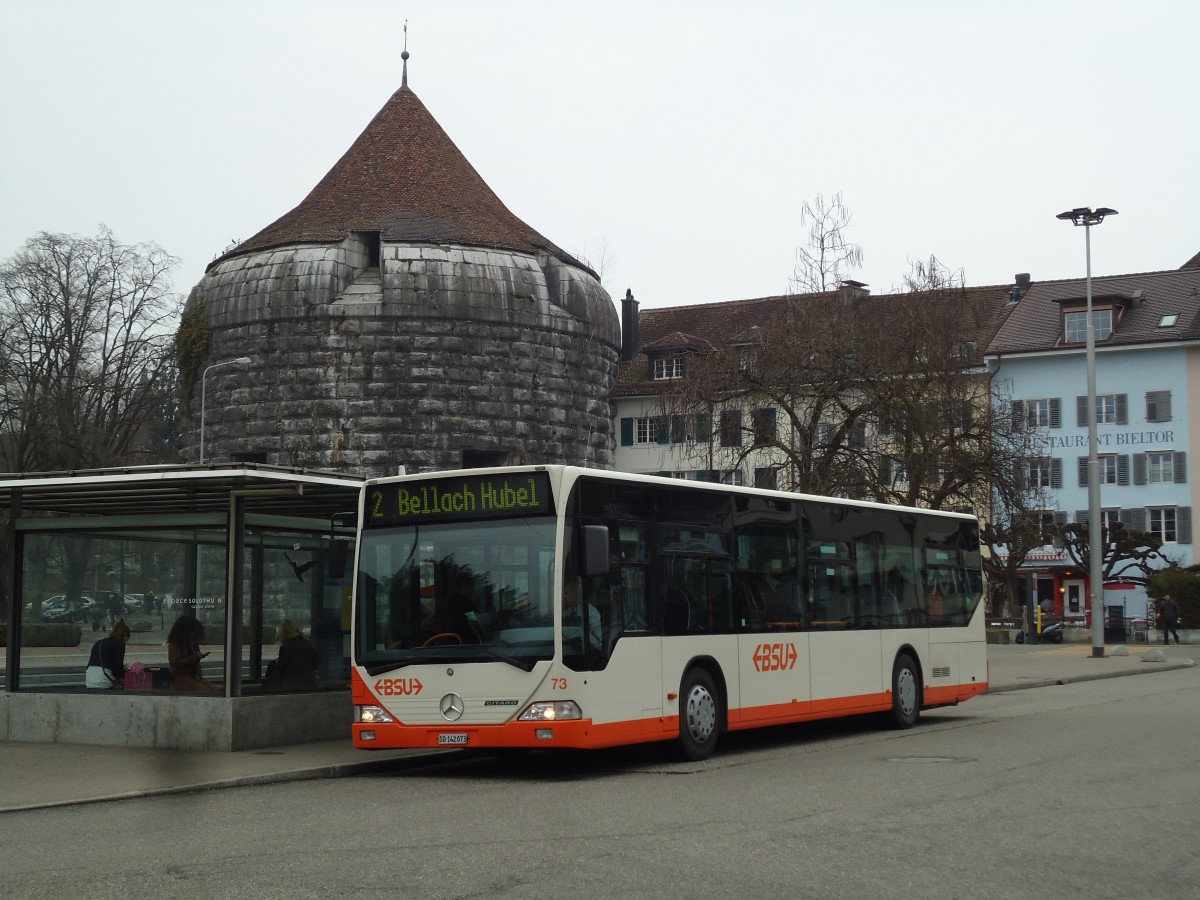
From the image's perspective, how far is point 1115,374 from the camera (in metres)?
68.2

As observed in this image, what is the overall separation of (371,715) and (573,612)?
221cm

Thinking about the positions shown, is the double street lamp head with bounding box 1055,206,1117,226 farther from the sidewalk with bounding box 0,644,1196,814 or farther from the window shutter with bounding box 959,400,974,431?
the sidewalk with bounding box 0,644,1196,814

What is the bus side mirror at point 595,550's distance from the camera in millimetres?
13414

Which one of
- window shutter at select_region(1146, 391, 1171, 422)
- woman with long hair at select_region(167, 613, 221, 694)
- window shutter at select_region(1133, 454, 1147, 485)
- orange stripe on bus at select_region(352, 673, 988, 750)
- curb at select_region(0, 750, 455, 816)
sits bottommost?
curb at select_region(0, 750, 455, 816)

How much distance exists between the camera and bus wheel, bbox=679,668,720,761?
1497cm

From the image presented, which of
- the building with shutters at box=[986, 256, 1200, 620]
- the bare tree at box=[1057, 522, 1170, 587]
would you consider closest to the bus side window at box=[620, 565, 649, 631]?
the bare tree at box=[1057, 522, 1170, 587]

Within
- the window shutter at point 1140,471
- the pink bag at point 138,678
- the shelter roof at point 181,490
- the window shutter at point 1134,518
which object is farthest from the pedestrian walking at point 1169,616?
the pink bag at point 138,678

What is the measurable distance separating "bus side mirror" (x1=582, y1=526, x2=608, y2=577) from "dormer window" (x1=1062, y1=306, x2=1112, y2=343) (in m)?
58.5

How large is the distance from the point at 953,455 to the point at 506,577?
17.2 m

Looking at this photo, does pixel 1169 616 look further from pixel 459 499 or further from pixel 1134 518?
pixel 459 499

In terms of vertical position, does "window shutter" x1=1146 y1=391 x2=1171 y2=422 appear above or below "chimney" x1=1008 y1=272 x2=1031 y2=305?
below

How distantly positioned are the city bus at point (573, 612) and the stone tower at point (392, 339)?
30767mm

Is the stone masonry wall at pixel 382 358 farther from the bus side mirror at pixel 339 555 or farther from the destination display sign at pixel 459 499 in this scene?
the destination display sign at pixel 459 499

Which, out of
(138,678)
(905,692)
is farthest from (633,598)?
(905,692)
